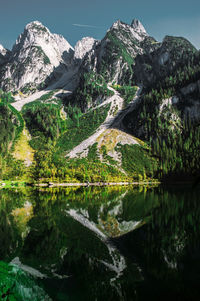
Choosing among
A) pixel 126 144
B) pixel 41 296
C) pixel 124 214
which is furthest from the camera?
pixel 126 144

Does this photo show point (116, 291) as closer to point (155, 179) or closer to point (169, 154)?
point (155, 179)

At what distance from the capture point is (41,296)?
12.3m

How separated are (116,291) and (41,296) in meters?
4.05

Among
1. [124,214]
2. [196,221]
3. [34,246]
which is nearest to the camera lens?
[34,246]

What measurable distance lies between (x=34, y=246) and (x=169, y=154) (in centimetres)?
17560

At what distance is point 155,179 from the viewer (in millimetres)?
158000

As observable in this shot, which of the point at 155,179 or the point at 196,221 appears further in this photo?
the point at 155,179

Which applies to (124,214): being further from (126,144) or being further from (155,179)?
(126,144)

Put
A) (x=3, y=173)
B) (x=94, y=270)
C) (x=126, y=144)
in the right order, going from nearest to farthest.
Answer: (x=94, y=270), (x=3, y=173), (x=126, y=144)

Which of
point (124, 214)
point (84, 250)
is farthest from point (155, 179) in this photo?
point (84, 250)

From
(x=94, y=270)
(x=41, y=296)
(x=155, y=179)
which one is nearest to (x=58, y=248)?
(x=94, y=270)

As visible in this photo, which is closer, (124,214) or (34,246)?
(34,246)

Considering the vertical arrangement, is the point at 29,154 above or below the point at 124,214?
above

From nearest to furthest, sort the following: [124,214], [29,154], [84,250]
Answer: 1. [84,250]
2. [124,214]
3. [29,154]
